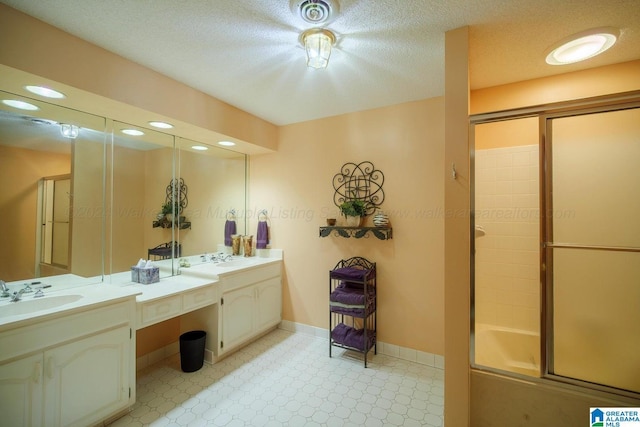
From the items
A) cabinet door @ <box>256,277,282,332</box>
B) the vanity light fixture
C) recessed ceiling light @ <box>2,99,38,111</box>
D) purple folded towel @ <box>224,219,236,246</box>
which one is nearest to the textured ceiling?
recessed ceiling light @ <box>2,99,38,111</box>

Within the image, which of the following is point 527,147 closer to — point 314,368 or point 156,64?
point 314,368

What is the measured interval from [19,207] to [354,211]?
2.50 meters

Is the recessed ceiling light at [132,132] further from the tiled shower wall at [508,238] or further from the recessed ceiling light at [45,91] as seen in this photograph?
the tiled shower wall at [508,238]

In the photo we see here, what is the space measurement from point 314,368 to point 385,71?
2543mm

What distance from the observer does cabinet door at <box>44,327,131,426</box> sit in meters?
1.43

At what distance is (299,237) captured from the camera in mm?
3068

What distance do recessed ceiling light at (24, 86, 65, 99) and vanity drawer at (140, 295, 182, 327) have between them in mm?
1472

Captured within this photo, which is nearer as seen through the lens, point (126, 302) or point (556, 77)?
point (126, 302)

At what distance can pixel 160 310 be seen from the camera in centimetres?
198

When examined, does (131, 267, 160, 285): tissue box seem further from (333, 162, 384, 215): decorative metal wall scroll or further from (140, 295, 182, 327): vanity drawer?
(333, 162, 384, 215): decorative metal wall scroll

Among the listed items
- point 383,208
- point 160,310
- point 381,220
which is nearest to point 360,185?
point 383,208

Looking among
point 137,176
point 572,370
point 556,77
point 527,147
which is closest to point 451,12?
point 556,77

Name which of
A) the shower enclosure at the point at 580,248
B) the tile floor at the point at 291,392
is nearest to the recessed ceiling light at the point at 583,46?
the shower enclosure at the point at 580,248

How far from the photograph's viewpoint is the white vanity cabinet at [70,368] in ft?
4.31
